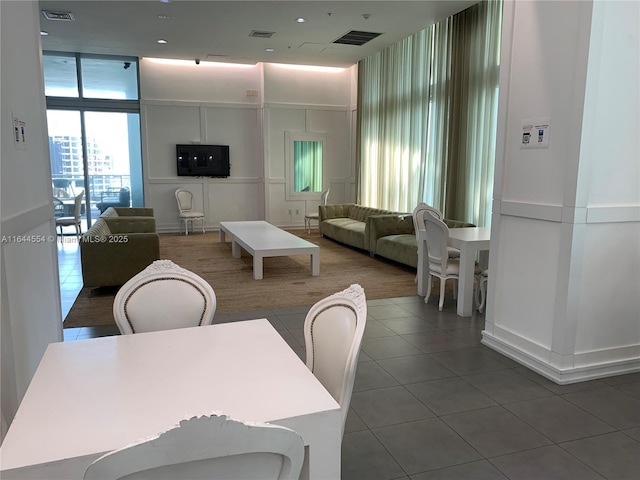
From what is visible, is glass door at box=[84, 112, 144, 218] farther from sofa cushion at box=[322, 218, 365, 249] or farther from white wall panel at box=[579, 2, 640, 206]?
white wall panel at box=[579, 2, 640, 206]

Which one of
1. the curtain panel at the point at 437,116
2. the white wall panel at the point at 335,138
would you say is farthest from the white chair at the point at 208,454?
the white wall panel at the point at 335,138

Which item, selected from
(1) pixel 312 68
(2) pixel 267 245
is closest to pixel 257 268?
(2) pixel 267 245

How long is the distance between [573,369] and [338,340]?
6.95ft

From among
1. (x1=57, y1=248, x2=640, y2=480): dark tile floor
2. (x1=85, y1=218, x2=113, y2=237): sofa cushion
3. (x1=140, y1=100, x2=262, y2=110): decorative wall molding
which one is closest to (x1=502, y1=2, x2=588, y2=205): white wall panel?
(x1=57, y1=248, x2=640, y2=480): dark tile floor

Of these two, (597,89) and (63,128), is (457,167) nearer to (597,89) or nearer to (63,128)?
(597,89)

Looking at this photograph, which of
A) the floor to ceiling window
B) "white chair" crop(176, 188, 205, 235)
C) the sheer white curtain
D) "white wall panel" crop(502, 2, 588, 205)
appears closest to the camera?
"white wall panel" crop(502, 2, 588, 205)

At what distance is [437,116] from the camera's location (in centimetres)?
725

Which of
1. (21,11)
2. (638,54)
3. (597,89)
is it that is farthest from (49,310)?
(638,54)

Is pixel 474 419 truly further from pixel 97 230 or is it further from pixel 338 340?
pixel 97 230

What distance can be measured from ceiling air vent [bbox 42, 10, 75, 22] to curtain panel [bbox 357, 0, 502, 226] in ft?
16.9

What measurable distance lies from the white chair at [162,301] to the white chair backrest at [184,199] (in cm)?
779

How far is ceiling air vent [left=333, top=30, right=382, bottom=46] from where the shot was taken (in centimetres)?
745

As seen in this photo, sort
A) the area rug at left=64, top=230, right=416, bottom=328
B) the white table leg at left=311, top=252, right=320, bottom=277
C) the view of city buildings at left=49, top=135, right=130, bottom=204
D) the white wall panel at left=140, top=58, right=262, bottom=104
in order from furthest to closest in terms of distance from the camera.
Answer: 1. the white wall panel at left=140, top=58, right=262, bottom=104
2. the view of city buildings at left=49, top=135, right=130, bottom=204
3. the white table leg at left=311, top=252, right=320, bottom=277
4. the area rug at left=64, top=230, right=416, bottom=328

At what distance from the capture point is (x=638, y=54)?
2908 millimetres
